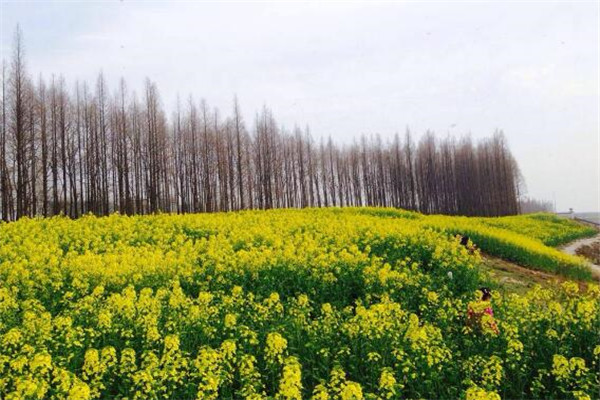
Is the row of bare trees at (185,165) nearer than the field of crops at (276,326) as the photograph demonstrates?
No

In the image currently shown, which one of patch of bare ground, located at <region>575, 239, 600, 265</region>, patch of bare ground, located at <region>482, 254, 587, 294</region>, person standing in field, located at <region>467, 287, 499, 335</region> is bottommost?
patch of bare ground, located at <region>575, 239, 600, 265</region>

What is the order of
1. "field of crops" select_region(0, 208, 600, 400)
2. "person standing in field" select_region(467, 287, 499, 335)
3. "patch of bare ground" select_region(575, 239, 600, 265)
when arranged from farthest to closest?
"patch of bare ground" select_region(575, 239, 600, 265)
"person standing in field" select_region(467, 287, 499, 335)
"field of crops" select_region(0, 208, 600, 400)

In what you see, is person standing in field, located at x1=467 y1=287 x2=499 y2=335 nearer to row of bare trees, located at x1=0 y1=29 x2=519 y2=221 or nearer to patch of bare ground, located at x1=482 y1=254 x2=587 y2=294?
patch of bare ground, located at x1=482 y1=254 x2=587 y2=294

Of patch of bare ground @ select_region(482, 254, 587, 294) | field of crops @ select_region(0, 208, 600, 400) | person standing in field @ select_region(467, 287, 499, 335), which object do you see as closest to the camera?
field of crops @ select_region(0, 208, 600, 400)

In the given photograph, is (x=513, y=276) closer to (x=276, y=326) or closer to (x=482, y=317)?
(x=482, y=317)

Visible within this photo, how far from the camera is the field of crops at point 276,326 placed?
18.6ft

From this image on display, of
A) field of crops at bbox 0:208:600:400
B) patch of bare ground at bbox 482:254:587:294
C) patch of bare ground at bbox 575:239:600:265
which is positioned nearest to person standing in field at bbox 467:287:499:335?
field of crops at bbox 0:208:600:400

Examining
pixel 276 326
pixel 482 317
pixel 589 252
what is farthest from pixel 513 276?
pixel 589 252

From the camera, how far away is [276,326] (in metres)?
7.41

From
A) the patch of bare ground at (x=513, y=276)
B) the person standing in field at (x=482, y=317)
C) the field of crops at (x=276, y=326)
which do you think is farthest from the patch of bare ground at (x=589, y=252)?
the person standing in field at (x=482, y=317)

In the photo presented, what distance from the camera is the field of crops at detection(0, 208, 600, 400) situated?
566 cm

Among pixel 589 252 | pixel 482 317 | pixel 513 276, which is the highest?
pixel 482 317

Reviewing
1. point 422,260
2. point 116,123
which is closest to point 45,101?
point 116,123

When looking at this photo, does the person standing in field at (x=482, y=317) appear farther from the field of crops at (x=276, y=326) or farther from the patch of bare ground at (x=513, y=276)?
the patch of bare ground at (x=513, y=276)
